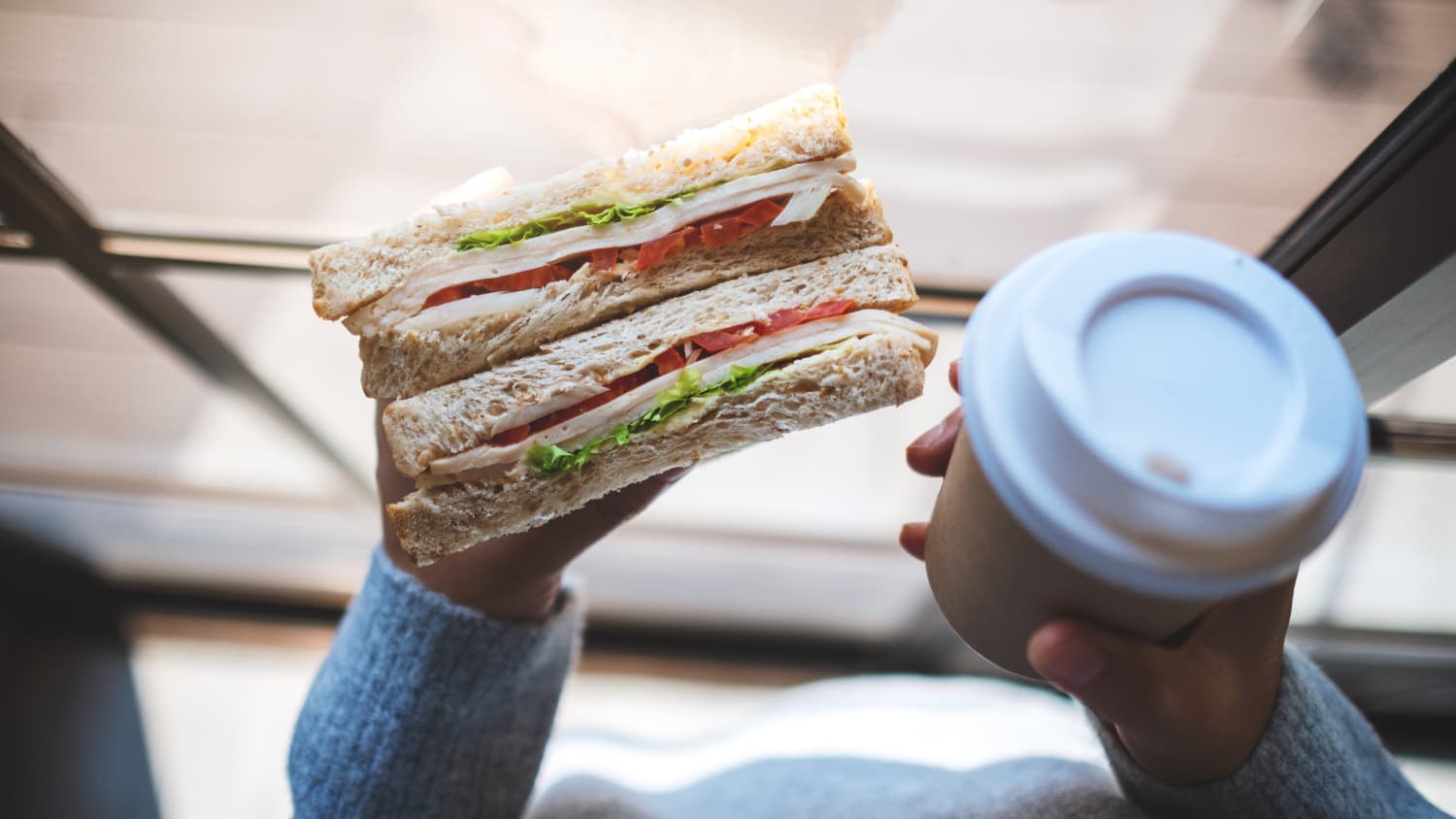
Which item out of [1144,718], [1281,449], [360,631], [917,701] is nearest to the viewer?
[1281,449]

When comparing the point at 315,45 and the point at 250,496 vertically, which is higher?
the point at 315,45

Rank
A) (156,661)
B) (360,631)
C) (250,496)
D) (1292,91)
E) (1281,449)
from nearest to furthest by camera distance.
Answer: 1. (1281,449)
2. (1292,91)
3. (360,631)
4. (250,496)
5. (156,661)

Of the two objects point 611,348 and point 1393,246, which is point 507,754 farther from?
point 1393,246

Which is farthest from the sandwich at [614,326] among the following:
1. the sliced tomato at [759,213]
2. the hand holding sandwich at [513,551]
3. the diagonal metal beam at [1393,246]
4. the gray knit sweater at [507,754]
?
the diagonal metal beam at [1393,246]

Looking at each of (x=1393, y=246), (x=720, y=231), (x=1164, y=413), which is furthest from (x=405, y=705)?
(x=1393, y=246)

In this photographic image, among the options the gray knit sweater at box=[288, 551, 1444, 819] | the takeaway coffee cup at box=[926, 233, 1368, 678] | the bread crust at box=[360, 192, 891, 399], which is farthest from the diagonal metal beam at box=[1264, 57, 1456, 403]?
the bread crust at box=[360, 192, 891, 399]

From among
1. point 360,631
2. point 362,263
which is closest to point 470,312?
point 362,263

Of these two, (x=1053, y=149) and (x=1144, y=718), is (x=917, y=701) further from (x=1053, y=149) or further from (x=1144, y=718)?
(x=1053, y=149)

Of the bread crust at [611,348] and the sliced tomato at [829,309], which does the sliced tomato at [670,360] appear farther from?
the sliced tomato at [829,309]
